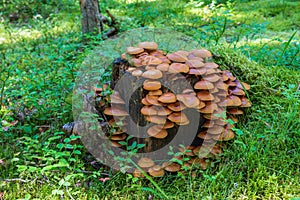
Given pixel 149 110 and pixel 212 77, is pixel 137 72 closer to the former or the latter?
pixel 149 110

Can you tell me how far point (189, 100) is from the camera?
2.23 meters

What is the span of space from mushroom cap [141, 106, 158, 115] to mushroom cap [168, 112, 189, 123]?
5.3 inches

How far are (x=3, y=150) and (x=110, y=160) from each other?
1025mm

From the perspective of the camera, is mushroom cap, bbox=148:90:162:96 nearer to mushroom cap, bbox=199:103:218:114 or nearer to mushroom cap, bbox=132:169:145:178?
mushroom cap, bbox=199:103:218:114

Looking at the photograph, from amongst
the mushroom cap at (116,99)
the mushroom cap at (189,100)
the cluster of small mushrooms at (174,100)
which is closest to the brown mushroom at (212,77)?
the cluster of small mushrooms at (174,100)

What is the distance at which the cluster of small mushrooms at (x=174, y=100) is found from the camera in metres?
2.25

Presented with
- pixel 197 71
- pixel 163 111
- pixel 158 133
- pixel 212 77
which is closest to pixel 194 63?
pixel 197 71

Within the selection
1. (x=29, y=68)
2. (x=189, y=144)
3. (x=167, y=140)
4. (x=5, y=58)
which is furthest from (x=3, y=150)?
(x=5, y=58)

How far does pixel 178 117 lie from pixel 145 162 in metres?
0.50

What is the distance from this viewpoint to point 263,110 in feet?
9.09

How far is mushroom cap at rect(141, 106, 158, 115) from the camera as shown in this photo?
2.22 metres

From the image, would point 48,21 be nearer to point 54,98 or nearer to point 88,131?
point 54,98

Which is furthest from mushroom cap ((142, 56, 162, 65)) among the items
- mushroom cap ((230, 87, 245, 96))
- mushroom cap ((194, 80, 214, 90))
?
mushroom cap ((230, 87, 245, 96))

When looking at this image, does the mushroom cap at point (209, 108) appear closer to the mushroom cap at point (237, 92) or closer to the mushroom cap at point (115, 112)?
the mushroom cap at point (237, 92)
